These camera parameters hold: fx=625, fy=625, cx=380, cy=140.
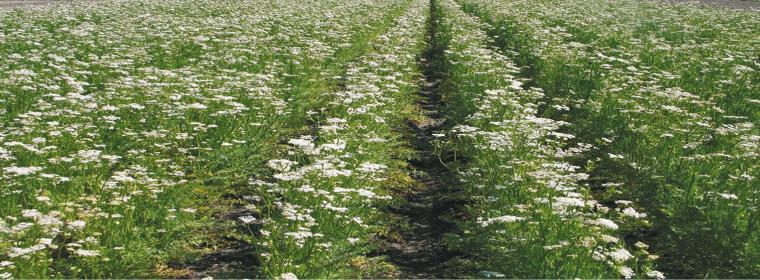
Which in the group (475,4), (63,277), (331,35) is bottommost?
(475,4)

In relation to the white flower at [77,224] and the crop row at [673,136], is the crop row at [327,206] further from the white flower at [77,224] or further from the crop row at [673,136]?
the crop row at [673,136]

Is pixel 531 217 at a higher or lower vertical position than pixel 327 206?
higher

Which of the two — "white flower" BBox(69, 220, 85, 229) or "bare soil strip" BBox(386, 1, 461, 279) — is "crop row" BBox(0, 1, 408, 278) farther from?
"bare soil strip" BBox(386, 1, 461, 279)

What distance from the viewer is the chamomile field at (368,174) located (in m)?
5.97

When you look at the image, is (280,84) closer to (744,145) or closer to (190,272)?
(190,272)

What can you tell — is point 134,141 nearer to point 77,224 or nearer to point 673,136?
point 77,224

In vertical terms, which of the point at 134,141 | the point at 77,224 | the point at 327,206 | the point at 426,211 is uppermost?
the point at 77,224

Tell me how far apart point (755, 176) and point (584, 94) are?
548cm

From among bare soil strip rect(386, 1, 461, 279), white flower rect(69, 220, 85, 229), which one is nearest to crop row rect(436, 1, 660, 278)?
bare soil strip rect(386, 1, 461, 279)

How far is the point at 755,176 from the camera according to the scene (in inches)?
297

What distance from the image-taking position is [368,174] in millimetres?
7395

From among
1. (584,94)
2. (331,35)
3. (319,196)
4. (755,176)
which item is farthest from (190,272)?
(331,35)

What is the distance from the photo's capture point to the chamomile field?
19.6ft

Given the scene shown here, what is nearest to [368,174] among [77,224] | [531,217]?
[531,217]
